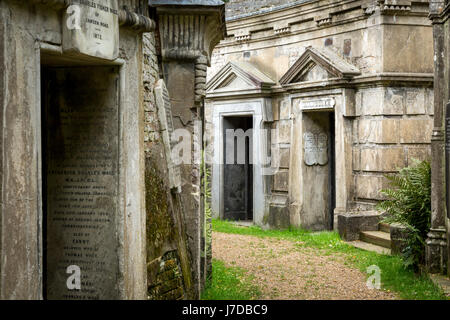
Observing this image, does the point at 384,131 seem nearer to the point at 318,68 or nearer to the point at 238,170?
the point at 318,68

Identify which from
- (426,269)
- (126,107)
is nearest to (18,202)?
(126,107)

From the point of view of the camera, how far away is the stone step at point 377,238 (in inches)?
410

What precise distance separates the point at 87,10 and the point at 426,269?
5.71m

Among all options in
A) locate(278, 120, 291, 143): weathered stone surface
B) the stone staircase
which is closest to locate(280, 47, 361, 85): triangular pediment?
locate(278, 120, 291, 143): weathered stone surface

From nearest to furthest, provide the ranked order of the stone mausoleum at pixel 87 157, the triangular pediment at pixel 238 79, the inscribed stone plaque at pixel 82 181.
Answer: the stone mausoleum at pixel 87 157 < the inscribed stone plaque at pixel 82 181 < the triangular pediment at pixel 238 79

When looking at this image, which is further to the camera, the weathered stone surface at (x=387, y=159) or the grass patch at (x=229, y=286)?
the weathered stone surface at (x=387, y=159)

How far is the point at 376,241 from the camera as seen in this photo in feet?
35.1

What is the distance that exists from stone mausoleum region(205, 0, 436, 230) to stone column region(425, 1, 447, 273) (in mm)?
3119

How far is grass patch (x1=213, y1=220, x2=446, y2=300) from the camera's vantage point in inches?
283

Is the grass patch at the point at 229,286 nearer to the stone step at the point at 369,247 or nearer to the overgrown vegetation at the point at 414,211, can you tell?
the overgrown vegetation at the point at 414,211

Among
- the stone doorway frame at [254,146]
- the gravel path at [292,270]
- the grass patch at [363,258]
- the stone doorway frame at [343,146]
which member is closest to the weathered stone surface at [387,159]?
the stone doorway frame at [343,146]

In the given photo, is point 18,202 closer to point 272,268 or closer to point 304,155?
point 272,268

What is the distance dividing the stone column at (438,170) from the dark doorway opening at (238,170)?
6.72m

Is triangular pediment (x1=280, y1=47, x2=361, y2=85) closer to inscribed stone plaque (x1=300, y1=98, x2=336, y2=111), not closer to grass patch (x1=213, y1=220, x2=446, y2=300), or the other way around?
inscribed stone plaque (x1=300, y1=98, x2=336, y2=111)
